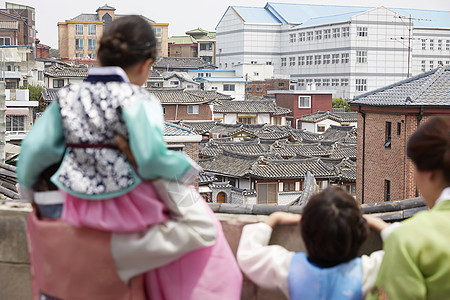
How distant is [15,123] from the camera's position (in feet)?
79.2

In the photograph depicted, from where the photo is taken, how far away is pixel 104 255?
65.7 inches

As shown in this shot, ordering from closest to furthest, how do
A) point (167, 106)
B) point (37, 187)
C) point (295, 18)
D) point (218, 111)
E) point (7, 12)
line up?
point (37, 187) < point (167, 106) < point (218, 111) < point (7, 12) < point (295, 18)

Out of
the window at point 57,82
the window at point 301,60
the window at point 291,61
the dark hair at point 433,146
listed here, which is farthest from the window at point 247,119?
the dark hair at point 433,146

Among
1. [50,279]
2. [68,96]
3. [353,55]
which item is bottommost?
[50,279]

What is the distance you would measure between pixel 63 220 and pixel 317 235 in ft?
2.38

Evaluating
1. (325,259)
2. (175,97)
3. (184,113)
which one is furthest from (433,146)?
(184,113)

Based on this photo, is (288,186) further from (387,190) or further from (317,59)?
(317,59)

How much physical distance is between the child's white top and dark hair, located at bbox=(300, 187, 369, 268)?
87 millimetres

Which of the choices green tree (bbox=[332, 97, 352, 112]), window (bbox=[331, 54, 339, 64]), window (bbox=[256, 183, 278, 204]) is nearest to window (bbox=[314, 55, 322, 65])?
window (bbox=[331, 54, 339, 64])

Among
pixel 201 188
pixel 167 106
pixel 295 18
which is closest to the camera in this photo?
pixel 201 188

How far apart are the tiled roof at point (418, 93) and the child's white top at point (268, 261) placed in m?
15.4

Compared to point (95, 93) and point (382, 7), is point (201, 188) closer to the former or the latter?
point (95, 93)

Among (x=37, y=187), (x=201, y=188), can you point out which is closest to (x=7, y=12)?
(x=201, y=188)

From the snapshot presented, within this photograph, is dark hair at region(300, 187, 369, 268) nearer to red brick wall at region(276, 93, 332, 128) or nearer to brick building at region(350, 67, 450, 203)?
brick building at region(350, 67, 450, 203)
